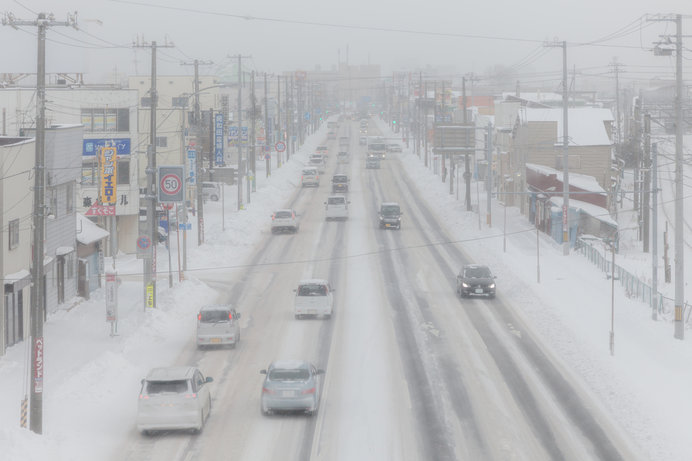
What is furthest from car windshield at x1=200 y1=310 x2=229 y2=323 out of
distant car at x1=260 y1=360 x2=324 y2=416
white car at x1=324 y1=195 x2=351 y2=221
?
white car at x1=324 y1=195 x2=351 y2=221

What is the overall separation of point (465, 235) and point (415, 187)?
3477 cm

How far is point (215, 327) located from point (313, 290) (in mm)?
6825

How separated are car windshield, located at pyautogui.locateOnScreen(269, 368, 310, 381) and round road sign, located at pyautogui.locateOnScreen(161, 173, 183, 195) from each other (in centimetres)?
1929

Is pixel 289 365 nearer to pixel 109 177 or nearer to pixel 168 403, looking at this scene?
pixel 168 403

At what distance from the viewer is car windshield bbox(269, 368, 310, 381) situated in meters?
24.9

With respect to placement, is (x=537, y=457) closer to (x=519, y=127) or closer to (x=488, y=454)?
(x=488, y=454)

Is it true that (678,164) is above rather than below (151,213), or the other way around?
above

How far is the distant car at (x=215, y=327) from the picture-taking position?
1319 inches

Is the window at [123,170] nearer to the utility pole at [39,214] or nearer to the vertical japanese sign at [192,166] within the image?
the vertical japanese sign at [192,166]

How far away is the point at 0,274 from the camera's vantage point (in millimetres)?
32156

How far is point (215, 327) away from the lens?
1319 inches

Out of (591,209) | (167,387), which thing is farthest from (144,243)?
(591,209)

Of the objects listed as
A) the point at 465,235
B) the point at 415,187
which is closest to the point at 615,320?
the point at 465,235

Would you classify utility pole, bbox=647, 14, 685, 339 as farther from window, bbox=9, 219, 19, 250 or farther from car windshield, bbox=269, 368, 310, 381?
window, bbox=9, 219, 19, 250
